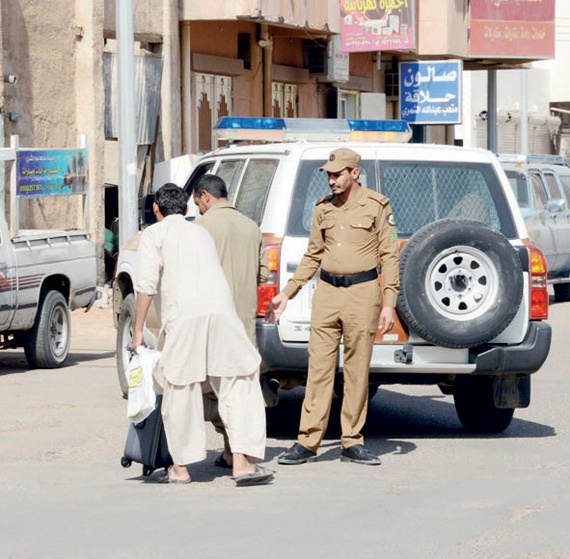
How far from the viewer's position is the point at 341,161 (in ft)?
29.2

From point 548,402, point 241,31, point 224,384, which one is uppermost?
point 241,31

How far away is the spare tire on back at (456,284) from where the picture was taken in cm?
934

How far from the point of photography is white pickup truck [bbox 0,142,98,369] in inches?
542

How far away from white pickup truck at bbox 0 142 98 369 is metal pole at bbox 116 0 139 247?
2763mm

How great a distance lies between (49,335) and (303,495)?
6699 mm

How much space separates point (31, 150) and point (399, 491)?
11708mm

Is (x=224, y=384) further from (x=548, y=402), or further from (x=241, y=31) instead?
(x=241, y=31)

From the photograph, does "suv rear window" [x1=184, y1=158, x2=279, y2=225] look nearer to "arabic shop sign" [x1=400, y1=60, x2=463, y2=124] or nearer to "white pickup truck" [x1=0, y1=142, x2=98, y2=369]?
"white pickup truck" [x1=0, y1=142, x2=98, y2=369]

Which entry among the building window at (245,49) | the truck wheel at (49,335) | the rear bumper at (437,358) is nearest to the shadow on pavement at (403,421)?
the rear bumper at (437,358)

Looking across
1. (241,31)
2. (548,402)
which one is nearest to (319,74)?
(241,31)

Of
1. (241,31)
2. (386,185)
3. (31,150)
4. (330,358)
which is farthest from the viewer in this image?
(241,31)

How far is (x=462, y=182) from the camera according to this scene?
10.1 m

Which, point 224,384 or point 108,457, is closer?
point 224,384

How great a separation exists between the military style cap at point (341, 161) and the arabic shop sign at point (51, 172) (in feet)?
33.1
